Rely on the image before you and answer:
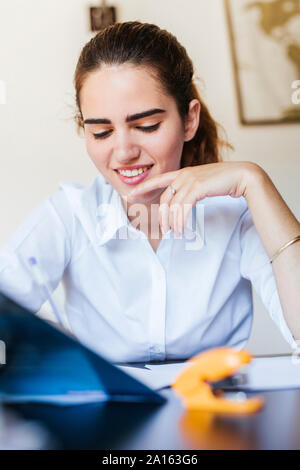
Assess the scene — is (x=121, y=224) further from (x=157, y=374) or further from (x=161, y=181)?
(x=157, y=374)

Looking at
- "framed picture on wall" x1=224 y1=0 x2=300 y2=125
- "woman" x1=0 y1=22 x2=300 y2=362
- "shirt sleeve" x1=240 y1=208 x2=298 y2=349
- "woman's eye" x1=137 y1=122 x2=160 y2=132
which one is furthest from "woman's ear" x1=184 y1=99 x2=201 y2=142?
"framed picture on wall" x1=224 y1=0 x2=300 y2=125

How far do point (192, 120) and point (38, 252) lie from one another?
1.69 feet

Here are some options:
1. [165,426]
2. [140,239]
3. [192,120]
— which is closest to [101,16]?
[192,120]

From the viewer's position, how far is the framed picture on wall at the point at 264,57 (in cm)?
199

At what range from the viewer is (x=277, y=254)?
1.00 metres

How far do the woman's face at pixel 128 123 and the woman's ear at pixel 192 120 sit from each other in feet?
0.21

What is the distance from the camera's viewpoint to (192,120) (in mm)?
1289

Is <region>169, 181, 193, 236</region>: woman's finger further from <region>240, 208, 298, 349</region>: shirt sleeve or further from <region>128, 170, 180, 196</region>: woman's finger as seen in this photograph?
<region>240, 208, 298, 349</region>: shirt sleeve

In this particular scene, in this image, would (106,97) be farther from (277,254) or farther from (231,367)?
(231,367)

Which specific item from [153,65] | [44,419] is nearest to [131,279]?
[153,65]

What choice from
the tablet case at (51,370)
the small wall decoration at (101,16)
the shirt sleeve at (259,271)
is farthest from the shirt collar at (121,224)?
the small wall decoration at (101,16)

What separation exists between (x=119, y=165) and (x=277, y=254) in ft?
1.33

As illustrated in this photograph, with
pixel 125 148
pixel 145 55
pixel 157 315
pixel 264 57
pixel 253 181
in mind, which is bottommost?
pixel 157 315

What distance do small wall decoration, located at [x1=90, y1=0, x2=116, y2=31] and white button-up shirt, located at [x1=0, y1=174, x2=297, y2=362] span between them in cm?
94
